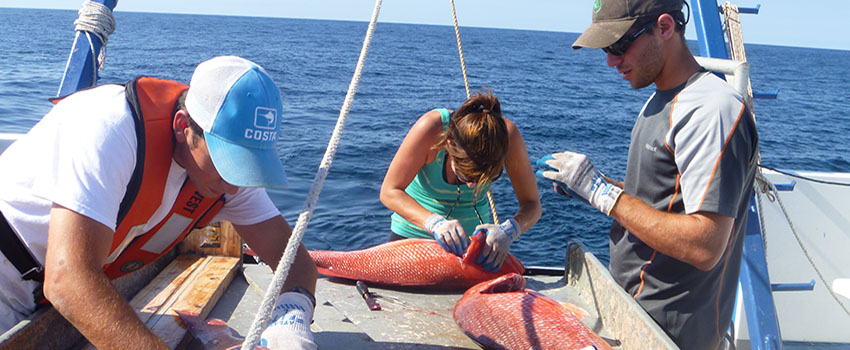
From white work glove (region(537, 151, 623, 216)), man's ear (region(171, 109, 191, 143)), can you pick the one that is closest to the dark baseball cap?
white work glove (region(537, 151, 623, 216))

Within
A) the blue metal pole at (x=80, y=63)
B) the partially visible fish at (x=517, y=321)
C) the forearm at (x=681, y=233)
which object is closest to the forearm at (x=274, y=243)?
the partially visible fish at (x=517, y=321)

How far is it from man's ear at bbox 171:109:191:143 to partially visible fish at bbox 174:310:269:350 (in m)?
0.77

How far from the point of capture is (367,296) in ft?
10.6

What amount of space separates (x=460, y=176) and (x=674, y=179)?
1.23 metres

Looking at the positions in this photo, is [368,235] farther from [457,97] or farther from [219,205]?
[457,97]

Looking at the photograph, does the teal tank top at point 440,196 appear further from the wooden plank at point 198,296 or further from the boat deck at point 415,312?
the wooden plank at point 198,296

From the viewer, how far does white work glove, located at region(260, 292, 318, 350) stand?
2074 millimetres

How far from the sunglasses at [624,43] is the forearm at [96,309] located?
204cm

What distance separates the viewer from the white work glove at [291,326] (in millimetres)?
2074

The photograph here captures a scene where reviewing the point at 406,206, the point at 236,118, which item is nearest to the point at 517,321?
the point at 406,206

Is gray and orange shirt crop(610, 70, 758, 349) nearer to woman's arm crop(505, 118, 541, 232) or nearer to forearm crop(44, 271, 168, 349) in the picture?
woman's arm crop(505, 118, 541, 232)

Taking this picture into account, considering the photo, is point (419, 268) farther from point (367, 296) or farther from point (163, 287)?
point (163, 287)

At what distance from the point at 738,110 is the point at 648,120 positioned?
41 centimetres

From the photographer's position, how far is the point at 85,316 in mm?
1776
